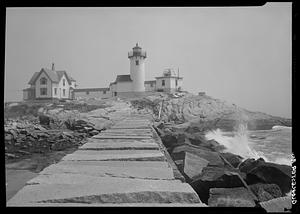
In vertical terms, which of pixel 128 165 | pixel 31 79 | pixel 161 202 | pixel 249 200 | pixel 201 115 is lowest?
pixel 249 200

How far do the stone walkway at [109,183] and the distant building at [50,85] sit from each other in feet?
3.31

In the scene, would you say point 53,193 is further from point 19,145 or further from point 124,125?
point 124,125

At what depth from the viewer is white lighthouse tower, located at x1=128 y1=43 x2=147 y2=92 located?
128 inches

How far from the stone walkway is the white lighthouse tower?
106cm

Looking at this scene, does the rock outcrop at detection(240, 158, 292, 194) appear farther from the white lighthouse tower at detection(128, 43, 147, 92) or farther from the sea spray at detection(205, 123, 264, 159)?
the white lighthouse tower at detection(128, 43, 147, 92)

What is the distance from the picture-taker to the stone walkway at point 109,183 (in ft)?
6.45

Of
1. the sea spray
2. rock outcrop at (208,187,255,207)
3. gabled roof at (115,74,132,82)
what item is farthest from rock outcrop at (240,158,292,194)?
gabled roof at (115,74,132,82)

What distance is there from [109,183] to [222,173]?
54.9 inches

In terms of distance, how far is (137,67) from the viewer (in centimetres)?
335

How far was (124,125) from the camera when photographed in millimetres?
3779

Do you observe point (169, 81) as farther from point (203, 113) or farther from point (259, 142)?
point (259, 142)

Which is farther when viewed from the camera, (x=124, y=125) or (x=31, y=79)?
(x=124, y=125)
